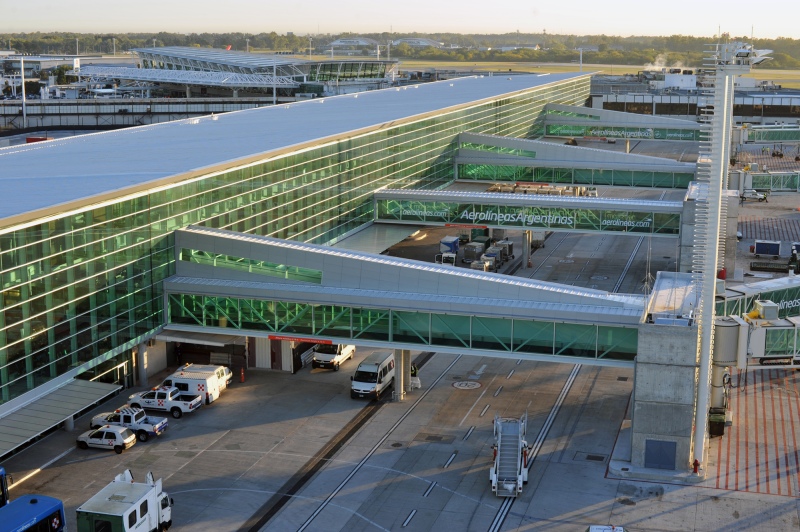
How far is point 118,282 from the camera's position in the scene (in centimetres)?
4969

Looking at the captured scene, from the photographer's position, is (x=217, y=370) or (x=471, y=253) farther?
(x=471, y=253)

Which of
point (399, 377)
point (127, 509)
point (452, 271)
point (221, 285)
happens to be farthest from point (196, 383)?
point (127, 509)

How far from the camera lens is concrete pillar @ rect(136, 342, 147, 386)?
2120 inches

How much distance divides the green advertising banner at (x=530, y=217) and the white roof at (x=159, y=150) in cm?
706

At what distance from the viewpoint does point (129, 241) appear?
50219mm

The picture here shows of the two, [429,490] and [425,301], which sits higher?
[425,301]

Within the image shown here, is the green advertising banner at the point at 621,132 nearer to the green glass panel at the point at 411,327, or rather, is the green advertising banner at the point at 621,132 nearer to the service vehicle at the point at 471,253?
the service vehicle at the point at 471,253

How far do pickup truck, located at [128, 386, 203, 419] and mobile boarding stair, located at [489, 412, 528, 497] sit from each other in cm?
1484

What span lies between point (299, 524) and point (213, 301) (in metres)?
17.0

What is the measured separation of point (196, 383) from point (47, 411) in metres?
9.08

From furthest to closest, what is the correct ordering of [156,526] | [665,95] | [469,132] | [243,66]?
[665,95]
[243,66]
[469,132]
[156,526]

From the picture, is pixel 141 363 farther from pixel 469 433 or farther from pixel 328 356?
pixel 469 433

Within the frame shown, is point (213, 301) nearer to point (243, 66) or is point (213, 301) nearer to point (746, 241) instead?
point (746, 241)

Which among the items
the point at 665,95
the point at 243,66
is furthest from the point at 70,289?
the point at 665,95
